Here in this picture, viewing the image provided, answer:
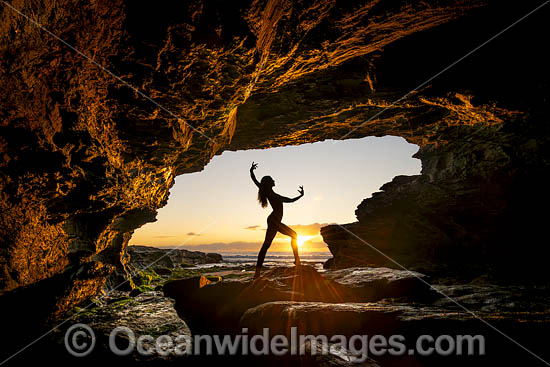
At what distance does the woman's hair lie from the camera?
674 cm

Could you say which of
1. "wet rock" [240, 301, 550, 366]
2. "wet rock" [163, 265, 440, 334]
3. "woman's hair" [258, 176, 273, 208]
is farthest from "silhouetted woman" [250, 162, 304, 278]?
"wet rock" [240, 301, 550, 366]

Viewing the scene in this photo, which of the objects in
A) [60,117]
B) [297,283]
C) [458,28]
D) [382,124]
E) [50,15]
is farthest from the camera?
[382,124]

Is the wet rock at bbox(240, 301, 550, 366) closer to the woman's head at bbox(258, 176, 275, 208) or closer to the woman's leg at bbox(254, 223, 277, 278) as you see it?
the woman's leg at bbox(254, 223, 277, 278)

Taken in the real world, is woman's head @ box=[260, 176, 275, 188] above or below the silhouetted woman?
above

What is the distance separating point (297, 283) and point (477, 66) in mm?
8434

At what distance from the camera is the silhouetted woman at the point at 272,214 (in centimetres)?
651

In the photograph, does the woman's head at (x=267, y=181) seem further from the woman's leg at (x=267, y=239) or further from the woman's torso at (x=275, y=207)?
the woman's leg at (x=267, y=239)

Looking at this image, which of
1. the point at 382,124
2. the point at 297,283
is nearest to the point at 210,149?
the point at 297,283

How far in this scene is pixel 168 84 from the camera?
145 inches

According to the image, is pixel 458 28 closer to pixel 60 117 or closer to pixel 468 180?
pixel 60 117

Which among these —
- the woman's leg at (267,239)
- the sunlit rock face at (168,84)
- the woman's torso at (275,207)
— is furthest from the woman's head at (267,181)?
the sunlit rock face at (168,84)

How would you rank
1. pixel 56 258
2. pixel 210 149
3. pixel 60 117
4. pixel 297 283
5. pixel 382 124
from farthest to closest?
pixel 382 124, pixel 210 149, pixel 297 283, pixel 56 258, pixel 60 117

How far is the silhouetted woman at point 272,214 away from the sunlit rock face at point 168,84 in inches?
77.9

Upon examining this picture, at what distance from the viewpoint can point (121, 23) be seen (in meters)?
2.75
